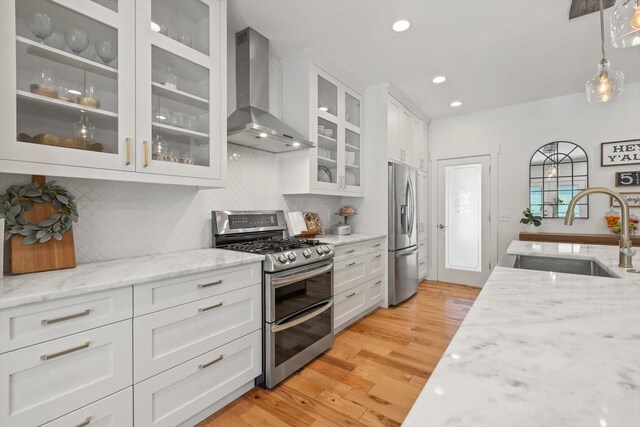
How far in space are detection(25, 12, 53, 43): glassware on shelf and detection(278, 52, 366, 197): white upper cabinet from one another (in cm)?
183

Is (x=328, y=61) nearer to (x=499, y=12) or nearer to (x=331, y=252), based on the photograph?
(x=499, y=12)

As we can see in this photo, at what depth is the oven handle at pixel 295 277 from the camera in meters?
1.95

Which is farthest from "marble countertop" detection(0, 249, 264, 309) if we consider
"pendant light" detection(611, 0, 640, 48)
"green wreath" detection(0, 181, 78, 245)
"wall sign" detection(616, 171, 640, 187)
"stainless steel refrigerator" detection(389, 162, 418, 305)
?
"wall sign" detection(616, 171, 640, 187)

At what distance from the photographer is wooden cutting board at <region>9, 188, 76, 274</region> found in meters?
1.35

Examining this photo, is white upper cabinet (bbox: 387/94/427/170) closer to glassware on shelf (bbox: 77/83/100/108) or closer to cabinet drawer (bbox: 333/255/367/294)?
cabinet drawer (bbox: 333/255/367/294)

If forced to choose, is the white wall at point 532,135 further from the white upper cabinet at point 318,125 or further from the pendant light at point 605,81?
the pendant light at point 605,81

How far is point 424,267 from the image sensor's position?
4797 mm

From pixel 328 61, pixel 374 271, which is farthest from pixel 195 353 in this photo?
pixel 328 61

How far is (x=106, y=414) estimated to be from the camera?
1.28m

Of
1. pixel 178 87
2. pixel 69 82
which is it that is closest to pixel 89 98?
pixel 69 82

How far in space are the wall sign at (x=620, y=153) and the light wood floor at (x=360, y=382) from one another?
9.25 ft

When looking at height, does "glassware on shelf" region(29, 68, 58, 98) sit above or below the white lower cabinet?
above

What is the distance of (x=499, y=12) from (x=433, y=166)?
2.83 metres

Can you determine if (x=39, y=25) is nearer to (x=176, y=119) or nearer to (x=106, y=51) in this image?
(x=106, y=51)
